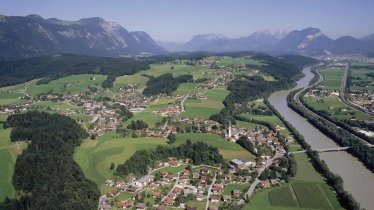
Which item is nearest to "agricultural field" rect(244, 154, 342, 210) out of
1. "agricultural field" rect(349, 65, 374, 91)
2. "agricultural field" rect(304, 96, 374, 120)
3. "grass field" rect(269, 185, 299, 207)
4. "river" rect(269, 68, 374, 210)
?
"grass field" rect(269, 185, 299, 207)

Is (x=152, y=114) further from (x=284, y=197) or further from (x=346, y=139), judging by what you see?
(x=284, y=197)

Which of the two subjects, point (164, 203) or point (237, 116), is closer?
point (164, 203)

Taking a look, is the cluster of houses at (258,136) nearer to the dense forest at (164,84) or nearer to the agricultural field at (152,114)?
the agricultural field at (152,114)

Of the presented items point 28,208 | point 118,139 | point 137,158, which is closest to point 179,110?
point 118,139

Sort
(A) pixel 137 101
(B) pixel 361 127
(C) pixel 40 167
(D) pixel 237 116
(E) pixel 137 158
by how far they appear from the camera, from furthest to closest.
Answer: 1. (A) pixel 137 101
2. (D) pixel 237 116
3. (B) pixel 361 127
4. (E) pixel 137 158
5. (C) pixel 40 167

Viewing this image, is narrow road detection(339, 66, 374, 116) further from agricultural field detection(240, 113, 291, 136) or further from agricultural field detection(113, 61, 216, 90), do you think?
agricultural field detection(113, 61, 216, 90)

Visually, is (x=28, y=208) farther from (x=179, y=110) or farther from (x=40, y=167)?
(x=179, y=110)

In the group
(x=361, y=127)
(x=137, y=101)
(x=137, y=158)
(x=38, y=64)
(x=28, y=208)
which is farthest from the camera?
(x=38, y=64)
